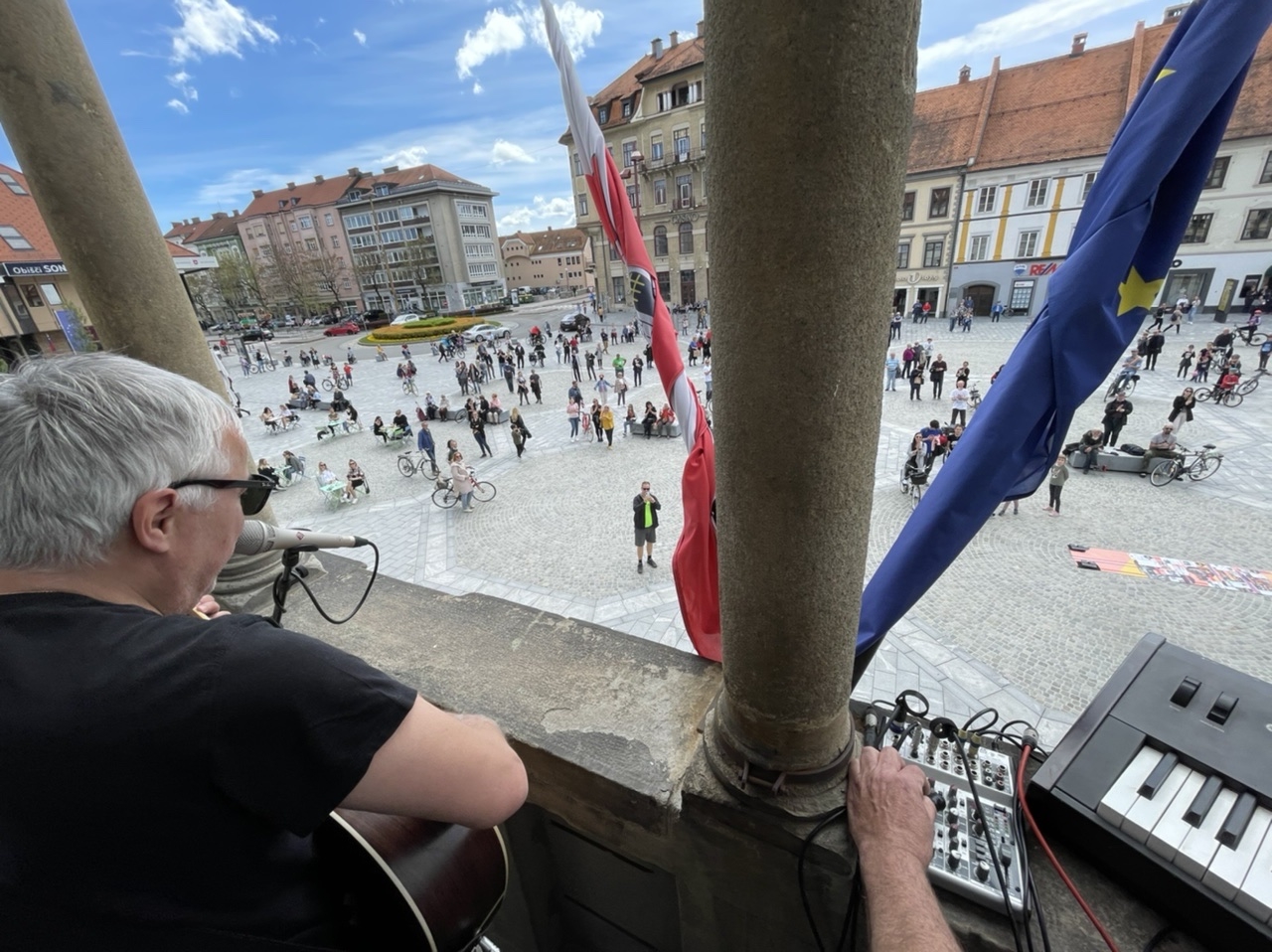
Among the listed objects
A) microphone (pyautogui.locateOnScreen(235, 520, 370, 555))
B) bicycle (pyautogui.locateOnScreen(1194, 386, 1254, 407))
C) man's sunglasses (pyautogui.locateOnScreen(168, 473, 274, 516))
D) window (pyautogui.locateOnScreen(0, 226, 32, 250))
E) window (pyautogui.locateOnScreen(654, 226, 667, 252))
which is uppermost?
window (pyautogui.locateOnScreen(0, 226, 32, 250))

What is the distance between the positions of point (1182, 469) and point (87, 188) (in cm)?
1457

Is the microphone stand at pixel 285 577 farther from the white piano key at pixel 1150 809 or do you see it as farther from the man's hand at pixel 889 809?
the white piano key at pixel 1150 809

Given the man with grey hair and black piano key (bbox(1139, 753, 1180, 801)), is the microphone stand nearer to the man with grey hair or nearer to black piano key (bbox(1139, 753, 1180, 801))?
the man with grey hair

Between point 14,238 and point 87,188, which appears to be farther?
point 14,238

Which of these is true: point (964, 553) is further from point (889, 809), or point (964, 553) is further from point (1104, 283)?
point (889, 809)

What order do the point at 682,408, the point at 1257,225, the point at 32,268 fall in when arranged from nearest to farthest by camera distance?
the point at 682,408
the point at 1257,225
the point at 32,268

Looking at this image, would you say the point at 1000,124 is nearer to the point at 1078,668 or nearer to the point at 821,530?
the point at 1078,668

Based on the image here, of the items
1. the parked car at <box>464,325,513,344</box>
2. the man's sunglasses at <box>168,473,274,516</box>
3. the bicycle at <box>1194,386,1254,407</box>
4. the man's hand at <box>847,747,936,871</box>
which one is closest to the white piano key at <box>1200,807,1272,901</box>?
the man's hand at <box>847,747,936,871</box>

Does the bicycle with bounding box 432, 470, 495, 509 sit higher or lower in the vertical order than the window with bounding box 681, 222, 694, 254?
lower

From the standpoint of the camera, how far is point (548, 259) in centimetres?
8962

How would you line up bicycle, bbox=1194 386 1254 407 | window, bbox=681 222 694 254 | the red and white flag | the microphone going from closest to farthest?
the microphone, the red and white flag, bicycle, bbox=1194 386 1254 407, window, bbox=681 222 694 254

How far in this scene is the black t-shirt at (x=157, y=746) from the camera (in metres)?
Answer: 0.82

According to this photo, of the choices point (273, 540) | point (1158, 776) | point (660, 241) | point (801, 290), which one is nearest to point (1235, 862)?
point (1158, 776)

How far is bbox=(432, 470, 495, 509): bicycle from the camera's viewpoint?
11.5 m
